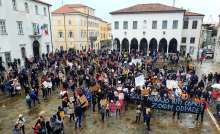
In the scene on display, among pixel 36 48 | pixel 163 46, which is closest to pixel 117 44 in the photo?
pixel 163 46

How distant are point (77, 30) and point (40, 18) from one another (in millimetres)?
20784

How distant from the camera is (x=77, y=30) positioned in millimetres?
55531

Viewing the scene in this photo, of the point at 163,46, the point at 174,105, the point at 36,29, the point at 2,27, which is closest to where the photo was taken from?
the point at 174,105

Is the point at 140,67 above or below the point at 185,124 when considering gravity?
above

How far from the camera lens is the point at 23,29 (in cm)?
3080

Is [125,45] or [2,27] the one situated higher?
[2,27]

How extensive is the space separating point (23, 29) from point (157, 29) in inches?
997

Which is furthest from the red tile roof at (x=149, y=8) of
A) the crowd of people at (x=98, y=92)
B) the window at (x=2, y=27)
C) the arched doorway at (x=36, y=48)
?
the window at (x=2, y=27)

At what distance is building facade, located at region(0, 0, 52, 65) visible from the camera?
26.9 m

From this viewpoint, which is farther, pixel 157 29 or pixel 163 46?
pixel 163 46

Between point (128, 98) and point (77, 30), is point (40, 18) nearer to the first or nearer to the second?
point (77, 30)

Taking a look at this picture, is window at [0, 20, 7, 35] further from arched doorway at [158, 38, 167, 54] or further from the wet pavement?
arched doorway at [158, 38, 167, 54]

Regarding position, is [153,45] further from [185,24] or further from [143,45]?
[185,24]

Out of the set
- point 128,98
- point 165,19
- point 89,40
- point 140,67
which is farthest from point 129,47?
point 128,98
